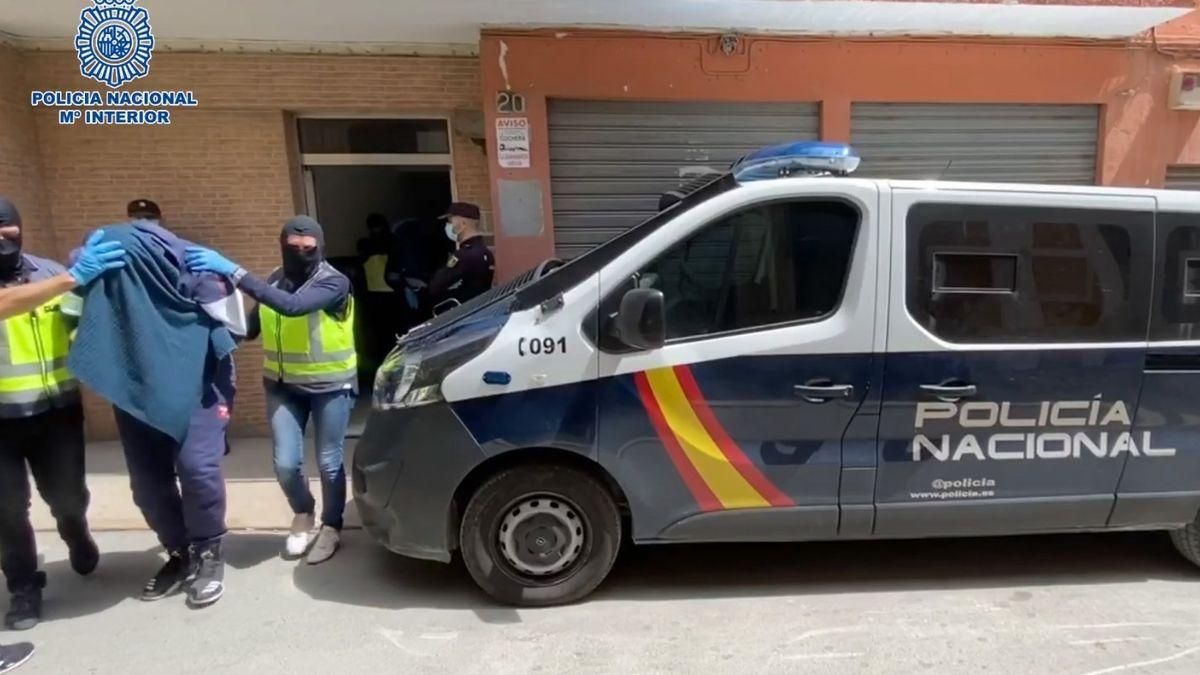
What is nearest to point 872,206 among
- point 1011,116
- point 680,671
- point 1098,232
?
point 1098,232

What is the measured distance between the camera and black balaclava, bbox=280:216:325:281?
361 centimetres

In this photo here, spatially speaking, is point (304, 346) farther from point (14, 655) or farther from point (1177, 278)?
point (1177, 278)

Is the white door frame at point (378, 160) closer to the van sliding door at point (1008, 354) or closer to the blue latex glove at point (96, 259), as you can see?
the blue latex glove at point (96, 259)

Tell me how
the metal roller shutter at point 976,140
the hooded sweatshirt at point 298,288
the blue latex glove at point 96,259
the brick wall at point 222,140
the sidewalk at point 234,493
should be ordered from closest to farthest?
1. the blue latex glove at point 96,259
2. the hooded sweatshirt at point 298,288
3. the sidewalk at point 234,493
4. the brick wall at point 222,140
5. the metal roller shutter at point 976,140

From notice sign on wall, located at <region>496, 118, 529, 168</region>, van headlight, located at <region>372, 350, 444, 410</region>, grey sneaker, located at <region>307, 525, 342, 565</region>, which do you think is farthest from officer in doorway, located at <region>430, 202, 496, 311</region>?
grey sneaker, located at <region>307, 525, 342, 565</region>

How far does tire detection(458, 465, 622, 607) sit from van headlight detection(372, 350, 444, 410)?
0.49 meters

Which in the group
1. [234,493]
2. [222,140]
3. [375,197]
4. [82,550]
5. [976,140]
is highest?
[222,140]

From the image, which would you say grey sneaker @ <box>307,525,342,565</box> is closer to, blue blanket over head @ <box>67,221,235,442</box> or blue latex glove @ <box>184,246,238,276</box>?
blue blanket over head @ <box>67,221,235,442</box>

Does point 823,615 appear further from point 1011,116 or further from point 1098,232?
point 1011,116

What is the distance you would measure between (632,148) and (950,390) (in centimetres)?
356

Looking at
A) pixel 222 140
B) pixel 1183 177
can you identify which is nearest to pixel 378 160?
pixel 222 140

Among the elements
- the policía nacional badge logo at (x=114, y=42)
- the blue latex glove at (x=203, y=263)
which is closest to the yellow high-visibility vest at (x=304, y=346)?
the blue latex glove at (x=203, y=263)

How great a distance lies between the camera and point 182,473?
10.7ft

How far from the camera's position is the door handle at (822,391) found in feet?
10.2
